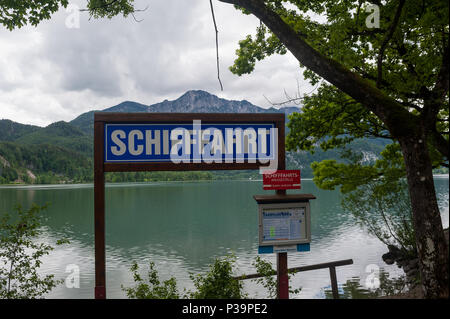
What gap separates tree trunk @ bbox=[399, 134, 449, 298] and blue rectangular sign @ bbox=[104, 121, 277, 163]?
8.23 feet

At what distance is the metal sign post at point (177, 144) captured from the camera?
21.2 ft

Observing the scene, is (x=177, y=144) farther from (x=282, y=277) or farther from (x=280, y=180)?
(x=282, y=277)

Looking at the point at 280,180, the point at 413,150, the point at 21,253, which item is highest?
the point at 413,150

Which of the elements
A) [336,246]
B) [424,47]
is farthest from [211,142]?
[336,246]

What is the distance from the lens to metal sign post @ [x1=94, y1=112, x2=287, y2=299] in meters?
6.45

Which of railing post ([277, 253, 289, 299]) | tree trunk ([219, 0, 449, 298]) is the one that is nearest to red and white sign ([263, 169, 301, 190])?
railing post ([277, 253, 289, 299])

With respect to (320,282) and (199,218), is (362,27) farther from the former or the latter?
(199,218)

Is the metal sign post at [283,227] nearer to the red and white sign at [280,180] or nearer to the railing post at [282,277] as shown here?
the railing post at [282,277]

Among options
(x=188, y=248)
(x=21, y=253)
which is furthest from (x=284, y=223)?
(x=188, y=248)

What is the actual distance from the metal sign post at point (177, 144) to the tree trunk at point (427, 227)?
91.4 inches

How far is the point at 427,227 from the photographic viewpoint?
528 centimetres

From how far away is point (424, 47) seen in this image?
8789 mm

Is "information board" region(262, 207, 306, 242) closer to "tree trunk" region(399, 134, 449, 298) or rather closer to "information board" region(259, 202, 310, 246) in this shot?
"information board" region(259, 202, 310, 246)

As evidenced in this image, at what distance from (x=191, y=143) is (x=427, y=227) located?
430 centimetres
